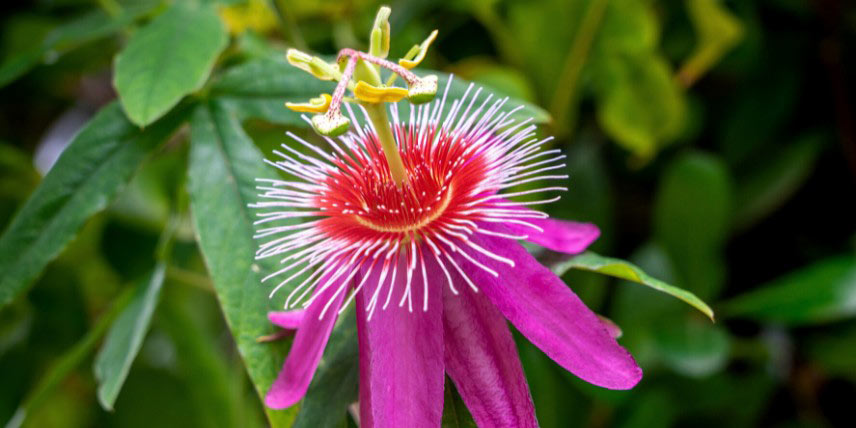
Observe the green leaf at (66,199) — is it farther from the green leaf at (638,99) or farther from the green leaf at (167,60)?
the green leaf at (638,99)

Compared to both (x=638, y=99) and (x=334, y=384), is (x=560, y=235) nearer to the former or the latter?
(x=334, y=384)

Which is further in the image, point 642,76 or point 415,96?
point 642,76

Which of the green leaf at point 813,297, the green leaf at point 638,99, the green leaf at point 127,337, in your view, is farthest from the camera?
the green leaf at point 638,99

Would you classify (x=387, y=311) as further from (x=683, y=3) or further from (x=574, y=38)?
(x=683, y=3)

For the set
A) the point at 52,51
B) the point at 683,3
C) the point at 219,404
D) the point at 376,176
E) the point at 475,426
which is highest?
the point at 683,3

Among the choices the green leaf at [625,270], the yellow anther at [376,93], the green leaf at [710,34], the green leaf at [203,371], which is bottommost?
the green leaf at [203,371]

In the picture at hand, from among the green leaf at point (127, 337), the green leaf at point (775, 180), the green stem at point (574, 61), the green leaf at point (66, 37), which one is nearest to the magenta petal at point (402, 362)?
the green leaf at point (127, 337)

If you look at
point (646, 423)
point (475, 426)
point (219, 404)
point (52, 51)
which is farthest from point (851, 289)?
point (52, 51)
